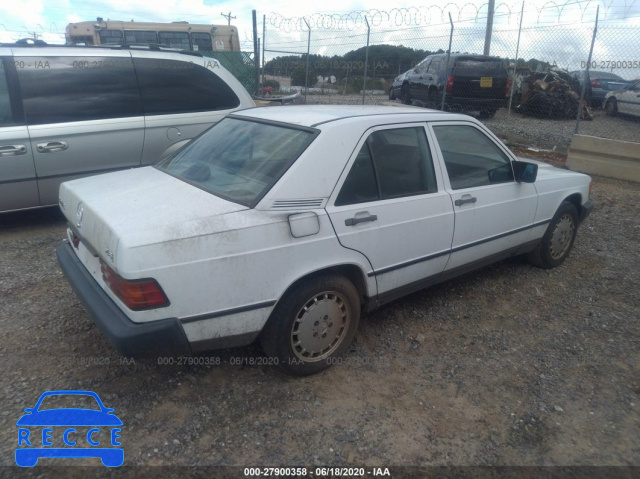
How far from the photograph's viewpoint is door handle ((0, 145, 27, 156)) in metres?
4.86

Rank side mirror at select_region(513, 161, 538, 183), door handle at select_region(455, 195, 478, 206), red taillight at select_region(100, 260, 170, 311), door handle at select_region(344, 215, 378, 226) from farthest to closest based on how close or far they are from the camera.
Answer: side mirror at select_region(513, 161, 538, 183), door handle at select_region(455, 195, 478, 206), door handle at select_region(344, 215, 378, 226), red taillight at select_region(100, 260, 170, 311)

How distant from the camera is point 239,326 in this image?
2752 millimetres

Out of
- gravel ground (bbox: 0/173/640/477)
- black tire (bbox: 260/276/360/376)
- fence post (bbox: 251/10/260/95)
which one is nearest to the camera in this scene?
gravel ground (bbox: 0/173/640/477)

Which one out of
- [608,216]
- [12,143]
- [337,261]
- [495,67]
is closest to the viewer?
[337,261]

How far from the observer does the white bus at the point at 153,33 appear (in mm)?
18734

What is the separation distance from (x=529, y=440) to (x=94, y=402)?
2.39 m

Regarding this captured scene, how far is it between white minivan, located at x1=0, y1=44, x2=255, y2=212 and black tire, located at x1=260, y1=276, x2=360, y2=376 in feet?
8.90

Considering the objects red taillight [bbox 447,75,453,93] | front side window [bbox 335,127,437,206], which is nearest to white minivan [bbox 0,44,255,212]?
front side window [bbox 335,127,437,206]

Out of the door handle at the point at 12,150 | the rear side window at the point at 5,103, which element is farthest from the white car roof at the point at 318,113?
the rear side window at the point at 5,103

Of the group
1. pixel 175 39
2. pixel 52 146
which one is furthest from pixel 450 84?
pixel 175 39

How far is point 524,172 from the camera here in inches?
163

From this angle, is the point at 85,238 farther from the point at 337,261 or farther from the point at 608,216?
the point at 608,216

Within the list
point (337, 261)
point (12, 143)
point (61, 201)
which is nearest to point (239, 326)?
point (337, 261)

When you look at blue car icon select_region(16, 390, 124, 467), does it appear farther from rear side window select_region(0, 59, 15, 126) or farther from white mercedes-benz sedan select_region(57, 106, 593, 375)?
rear side window select_region(0, 59, 15, 126)
